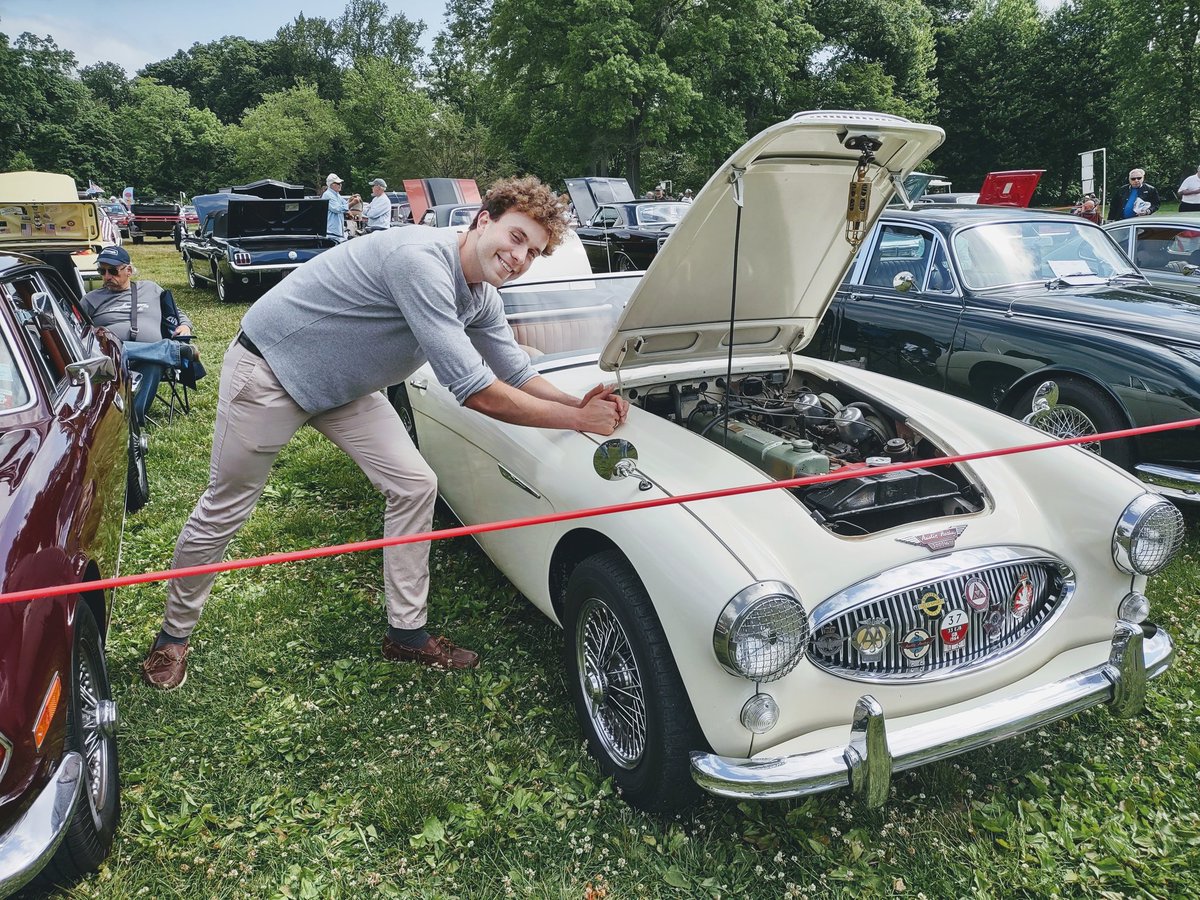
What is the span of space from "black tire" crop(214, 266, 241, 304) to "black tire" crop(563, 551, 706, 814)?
12154mm

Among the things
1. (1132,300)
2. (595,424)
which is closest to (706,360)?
(595,424)

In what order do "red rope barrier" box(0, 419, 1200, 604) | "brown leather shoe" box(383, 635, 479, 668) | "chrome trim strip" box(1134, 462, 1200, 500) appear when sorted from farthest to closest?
1. "chrome trim strip" box(1134, 462, 1200, 500)
2. "brown leather shoe" box(383, 635, 479, 668)
3. "red rope barrier" box(0, 419, 1200, 604)

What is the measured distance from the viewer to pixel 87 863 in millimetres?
2215

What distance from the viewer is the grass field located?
90.5 inches

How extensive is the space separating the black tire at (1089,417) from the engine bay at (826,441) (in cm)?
166

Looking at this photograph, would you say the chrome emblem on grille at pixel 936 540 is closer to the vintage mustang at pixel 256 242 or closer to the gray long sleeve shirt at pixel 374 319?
the gray long sleeve shirt at pixel 374 319

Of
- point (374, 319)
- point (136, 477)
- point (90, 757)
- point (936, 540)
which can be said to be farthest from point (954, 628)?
point (136, 477)

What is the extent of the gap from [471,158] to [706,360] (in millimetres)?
40699

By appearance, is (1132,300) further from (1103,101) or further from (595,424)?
(1103,101)

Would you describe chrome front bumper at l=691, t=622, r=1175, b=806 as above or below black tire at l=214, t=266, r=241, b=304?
below

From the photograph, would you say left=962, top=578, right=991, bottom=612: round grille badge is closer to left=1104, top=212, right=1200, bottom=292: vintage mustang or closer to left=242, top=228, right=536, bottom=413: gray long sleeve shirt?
left=242, top=228, right=536, bottom=413: gray long sleeve shirt

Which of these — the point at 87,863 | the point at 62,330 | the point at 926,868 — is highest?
the point at 62,330

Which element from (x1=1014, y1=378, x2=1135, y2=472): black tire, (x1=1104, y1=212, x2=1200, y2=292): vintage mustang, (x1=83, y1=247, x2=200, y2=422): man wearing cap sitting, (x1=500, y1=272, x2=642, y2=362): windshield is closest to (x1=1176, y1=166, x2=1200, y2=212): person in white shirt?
(x1=1104, y1=212, x2=1200, y2=292): vintage mustang

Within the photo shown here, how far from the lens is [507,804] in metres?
2.56
